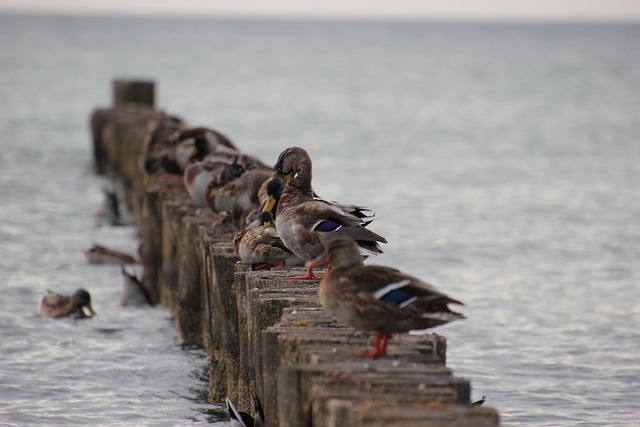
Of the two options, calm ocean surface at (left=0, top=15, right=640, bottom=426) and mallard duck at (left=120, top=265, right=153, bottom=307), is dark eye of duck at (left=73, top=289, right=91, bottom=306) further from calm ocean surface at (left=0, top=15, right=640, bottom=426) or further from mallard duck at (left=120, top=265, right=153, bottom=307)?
mallard duck at (left=120, top=265, right=153, bottom=307)

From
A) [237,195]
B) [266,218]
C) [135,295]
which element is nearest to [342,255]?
[266,218]

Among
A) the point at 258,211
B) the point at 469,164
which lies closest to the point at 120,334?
the point at 258,211

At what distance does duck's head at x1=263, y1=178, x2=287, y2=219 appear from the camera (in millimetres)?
9500

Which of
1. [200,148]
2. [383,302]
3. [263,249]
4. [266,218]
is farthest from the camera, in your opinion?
[200,148]

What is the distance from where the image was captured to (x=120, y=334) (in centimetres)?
1231

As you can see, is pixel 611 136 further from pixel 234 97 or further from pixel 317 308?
pixel 317 308

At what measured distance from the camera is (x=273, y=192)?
31.2 ft

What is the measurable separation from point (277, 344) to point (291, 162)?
317 centimetres

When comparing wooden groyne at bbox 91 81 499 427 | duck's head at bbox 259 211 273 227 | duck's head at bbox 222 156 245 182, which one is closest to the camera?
wooden groyne at bbox 91 81 499 427

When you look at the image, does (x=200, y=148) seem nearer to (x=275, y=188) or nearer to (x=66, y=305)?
(x=66, y=305)

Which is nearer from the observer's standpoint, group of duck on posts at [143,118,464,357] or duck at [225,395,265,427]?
group of duck on posts at [143,118,464,357]

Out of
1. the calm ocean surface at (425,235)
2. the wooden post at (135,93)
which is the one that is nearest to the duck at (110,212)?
the calm ocean surface at (425,235)

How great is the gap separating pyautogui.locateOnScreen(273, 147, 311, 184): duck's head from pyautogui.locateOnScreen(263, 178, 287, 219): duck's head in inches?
4.3

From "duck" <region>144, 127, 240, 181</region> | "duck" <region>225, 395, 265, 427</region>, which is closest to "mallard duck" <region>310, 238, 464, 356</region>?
"duck" <region>225, 395, 265, 427</region>
